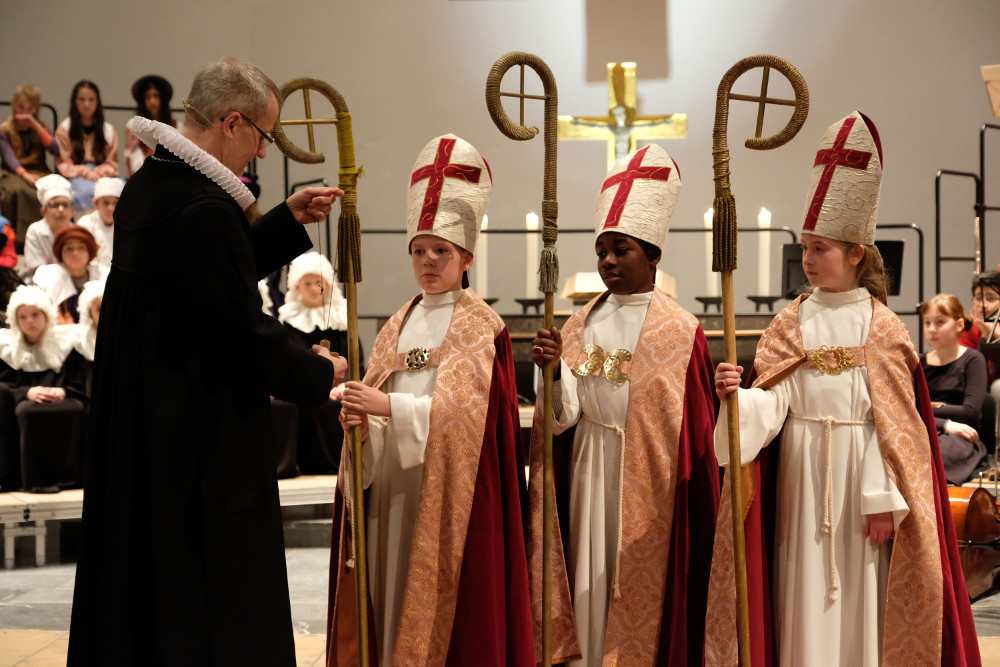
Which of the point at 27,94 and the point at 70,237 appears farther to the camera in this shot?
the point at 27,94

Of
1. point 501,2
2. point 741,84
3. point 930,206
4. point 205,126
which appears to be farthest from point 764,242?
point 205,126

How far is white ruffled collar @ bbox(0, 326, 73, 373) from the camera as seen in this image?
637 centimetres

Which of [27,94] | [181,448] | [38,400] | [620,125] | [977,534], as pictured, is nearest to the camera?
[181,448]

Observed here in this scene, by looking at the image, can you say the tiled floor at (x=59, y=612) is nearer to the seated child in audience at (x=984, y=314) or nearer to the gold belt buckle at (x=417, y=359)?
the gold belt buckle at (x=417, y=359)

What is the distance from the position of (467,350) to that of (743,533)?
3.29 ft

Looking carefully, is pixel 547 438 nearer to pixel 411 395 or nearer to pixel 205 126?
pixel 411 395

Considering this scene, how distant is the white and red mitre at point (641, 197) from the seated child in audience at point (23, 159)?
7.48 m

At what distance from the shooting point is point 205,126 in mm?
2355

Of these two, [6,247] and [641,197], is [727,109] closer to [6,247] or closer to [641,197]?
[641,197]

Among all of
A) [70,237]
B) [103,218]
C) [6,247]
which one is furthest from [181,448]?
[103,218]

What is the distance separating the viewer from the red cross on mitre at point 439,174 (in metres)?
3.12

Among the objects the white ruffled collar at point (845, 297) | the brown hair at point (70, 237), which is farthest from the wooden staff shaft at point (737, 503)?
the brown hair at point (70, 237)

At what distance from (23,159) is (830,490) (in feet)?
28.3

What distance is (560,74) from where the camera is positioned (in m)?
11.2
